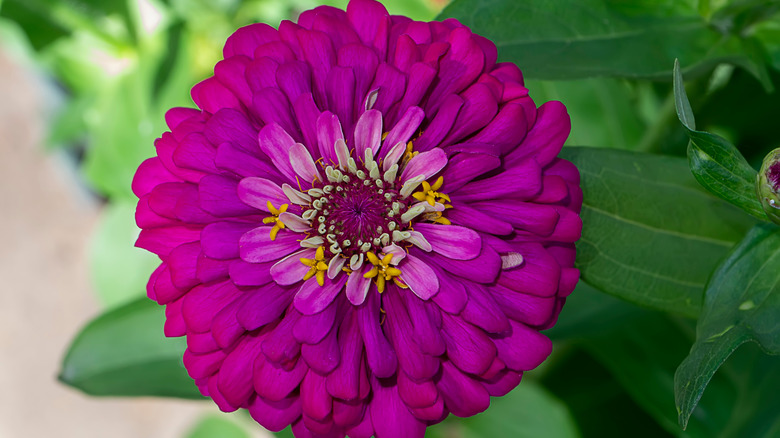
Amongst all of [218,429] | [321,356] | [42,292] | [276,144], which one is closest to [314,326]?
[321,356]

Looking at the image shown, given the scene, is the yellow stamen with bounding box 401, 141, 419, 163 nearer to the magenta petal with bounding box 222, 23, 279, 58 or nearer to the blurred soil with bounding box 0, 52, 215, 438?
the magenta petal with bounding box 222, 23, 279, 58

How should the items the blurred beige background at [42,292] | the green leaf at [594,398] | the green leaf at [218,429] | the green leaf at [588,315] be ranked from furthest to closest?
the blurred beige background at [42,292] < the green leaf at [218,429] < the green leaf at [594,398] < the green leaf at [588,315]

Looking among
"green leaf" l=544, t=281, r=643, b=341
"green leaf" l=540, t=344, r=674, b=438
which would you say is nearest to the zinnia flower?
"green leaf" l=544, t=281, r=643, b=341

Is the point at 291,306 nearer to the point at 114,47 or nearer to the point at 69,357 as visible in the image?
the point at 69,357

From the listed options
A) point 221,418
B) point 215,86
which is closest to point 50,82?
point 221,418

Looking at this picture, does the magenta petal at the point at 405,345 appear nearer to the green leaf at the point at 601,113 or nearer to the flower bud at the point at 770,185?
the flower bud at the point at 770,185

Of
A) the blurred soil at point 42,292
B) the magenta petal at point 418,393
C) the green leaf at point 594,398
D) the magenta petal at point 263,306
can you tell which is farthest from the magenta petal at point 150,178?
the blurred soil at point 42,292
